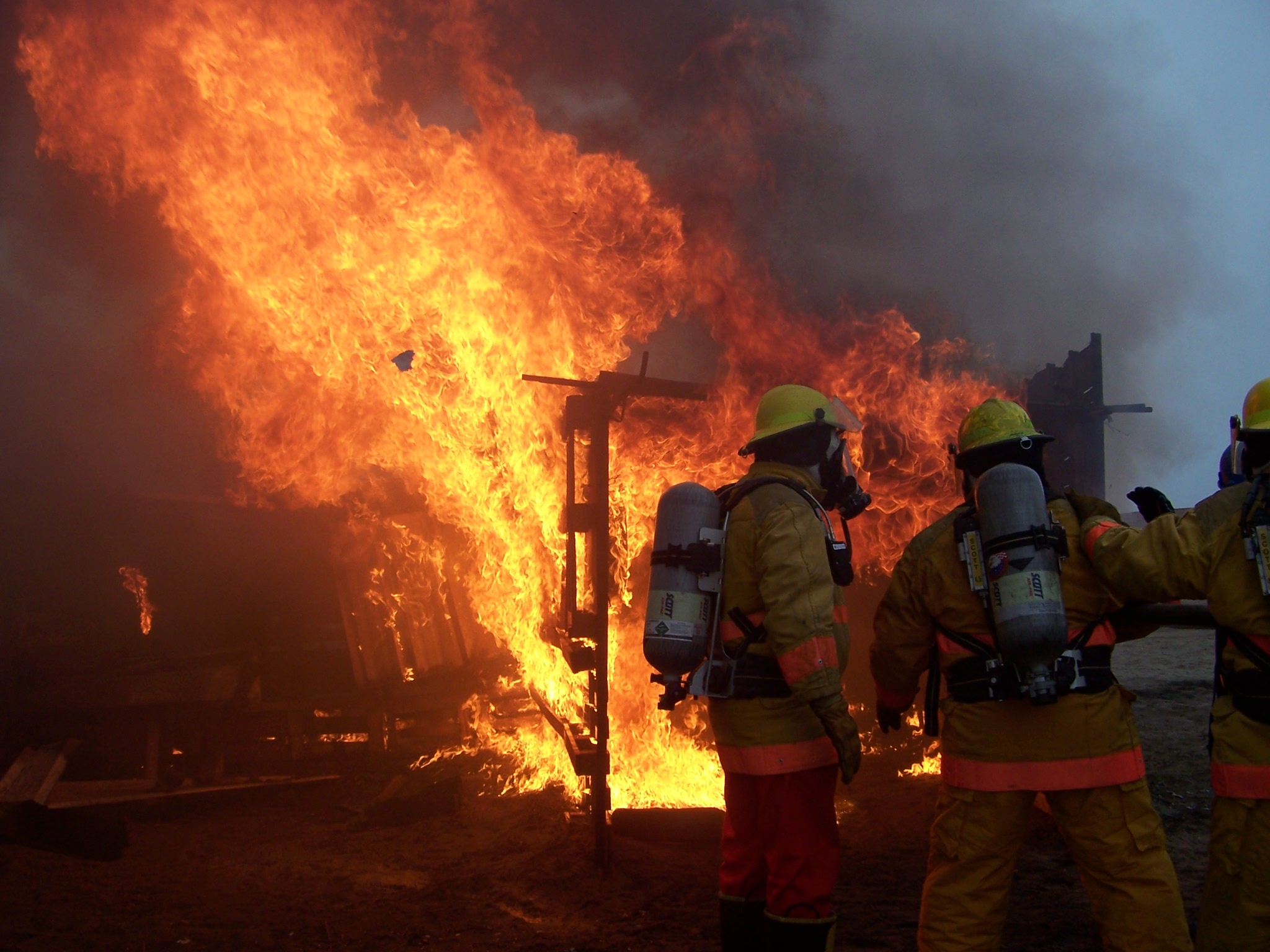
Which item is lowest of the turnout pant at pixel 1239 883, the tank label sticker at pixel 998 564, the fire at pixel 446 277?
the turnout pant at pixel 1239 883

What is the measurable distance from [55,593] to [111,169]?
14.8 feet

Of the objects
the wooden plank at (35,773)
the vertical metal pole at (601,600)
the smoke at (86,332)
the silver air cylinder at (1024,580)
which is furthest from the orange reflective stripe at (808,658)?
the smoke at (86,332)

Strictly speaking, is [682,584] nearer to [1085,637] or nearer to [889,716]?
[889,716]

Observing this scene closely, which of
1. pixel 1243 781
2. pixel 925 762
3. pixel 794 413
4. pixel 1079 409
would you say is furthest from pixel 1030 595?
pixel 1079 409

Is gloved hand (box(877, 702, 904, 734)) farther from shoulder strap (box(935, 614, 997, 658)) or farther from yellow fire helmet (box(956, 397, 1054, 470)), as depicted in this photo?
yellow fire helmet (box(956, 397, 1054, 470))

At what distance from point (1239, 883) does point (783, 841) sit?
153cm

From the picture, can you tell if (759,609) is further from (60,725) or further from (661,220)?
(60,725)

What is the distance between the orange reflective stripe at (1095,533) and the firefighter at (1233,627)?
0.02m

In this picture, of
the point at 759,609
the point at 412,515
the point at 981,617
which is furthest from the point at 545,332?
the point at 981,617

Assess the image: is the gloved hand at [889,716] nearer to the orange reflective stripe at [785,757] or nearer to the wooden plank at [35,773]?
the orange reflective stripe at [785,757]

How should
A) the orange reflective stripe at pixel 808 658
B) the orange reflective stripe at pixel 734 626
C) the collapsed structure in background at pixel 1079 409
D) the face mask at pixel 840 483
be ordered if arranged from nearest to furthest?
the orange reflective stripe at pixel 808 658 → the orange reflective stripe at pixel 734 626 → the face mask at pixel 840 483 → the collapsed structure in background at pixel 1079 409

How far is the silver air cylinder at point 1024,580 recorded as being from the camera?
2807 millimetres

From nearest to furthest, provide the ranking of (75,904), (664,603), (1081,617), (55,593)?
(1081,617)
(664,603)
(75,904)
(55,593)

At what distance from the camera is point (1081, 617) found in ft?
10.00
